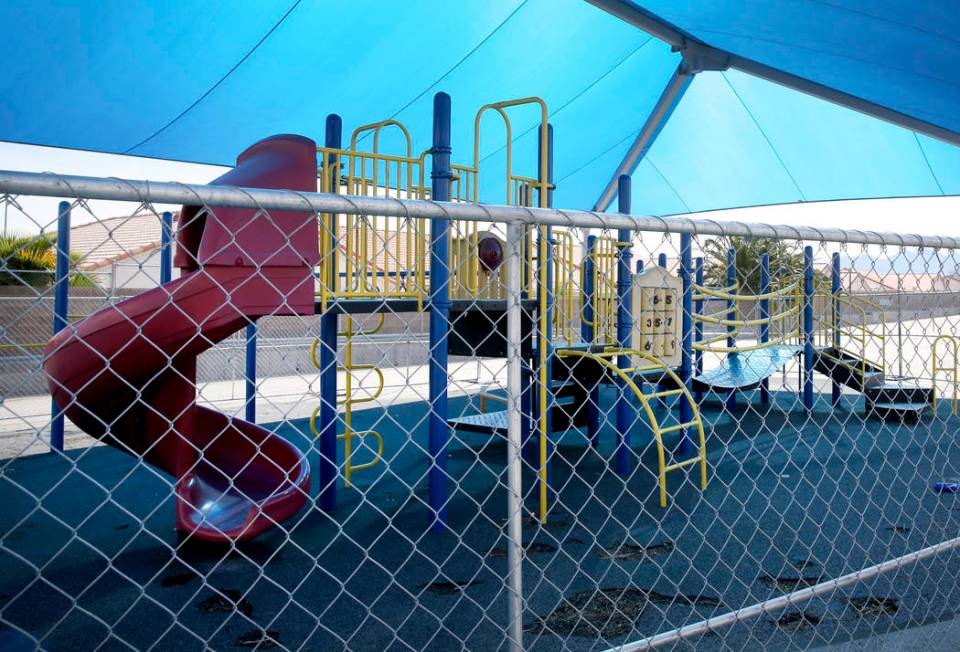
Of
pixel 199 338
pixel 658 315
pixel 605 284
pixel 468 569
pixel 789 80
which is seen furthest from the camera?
pixel 789 80

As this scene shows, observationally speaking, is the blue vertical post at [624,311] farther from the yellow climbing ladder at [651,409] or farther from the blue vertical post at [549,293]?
the blue vertical post at [549,293]

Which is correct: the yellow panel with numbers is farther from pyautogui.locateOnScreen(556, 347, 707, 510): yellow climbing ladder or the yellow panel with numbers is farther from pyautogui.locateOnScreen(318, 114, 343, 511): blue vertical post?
pyautogui.locateOnScreen(318, 114, 343, 511): blue vertical post

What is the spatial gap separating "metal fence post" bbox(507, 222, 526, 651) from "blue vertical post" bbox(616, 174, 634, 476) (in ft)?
10.3

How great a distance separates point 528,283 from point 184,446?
94.8 inches

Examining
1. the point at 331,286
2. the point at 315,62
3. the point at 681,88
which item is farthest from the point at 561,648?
the point at 681,88

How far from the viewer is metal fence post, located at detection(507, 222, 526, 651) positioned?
160 cm

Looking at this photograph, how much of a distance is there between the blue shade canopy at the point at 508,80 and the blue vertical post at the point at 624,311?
5.69ft

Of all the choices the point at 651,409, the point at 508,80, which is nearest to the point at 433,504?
the point at 651,409

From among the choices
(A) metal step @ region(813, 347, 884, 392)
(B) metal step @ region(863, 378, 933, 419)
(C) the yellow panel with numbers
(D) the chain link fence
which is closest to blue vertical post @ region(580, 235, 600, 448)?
(D) the chain link fence

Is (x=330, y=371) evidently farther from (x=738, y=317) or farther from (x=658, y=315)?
(x=738, y=317)

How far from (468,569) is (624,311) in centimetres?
239

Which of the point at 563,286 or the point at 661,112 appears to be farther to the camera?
the point at 661,112

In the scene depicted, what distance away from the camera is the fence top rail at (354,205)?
116 centimetres

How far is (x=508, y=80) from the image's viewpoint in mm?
8273
